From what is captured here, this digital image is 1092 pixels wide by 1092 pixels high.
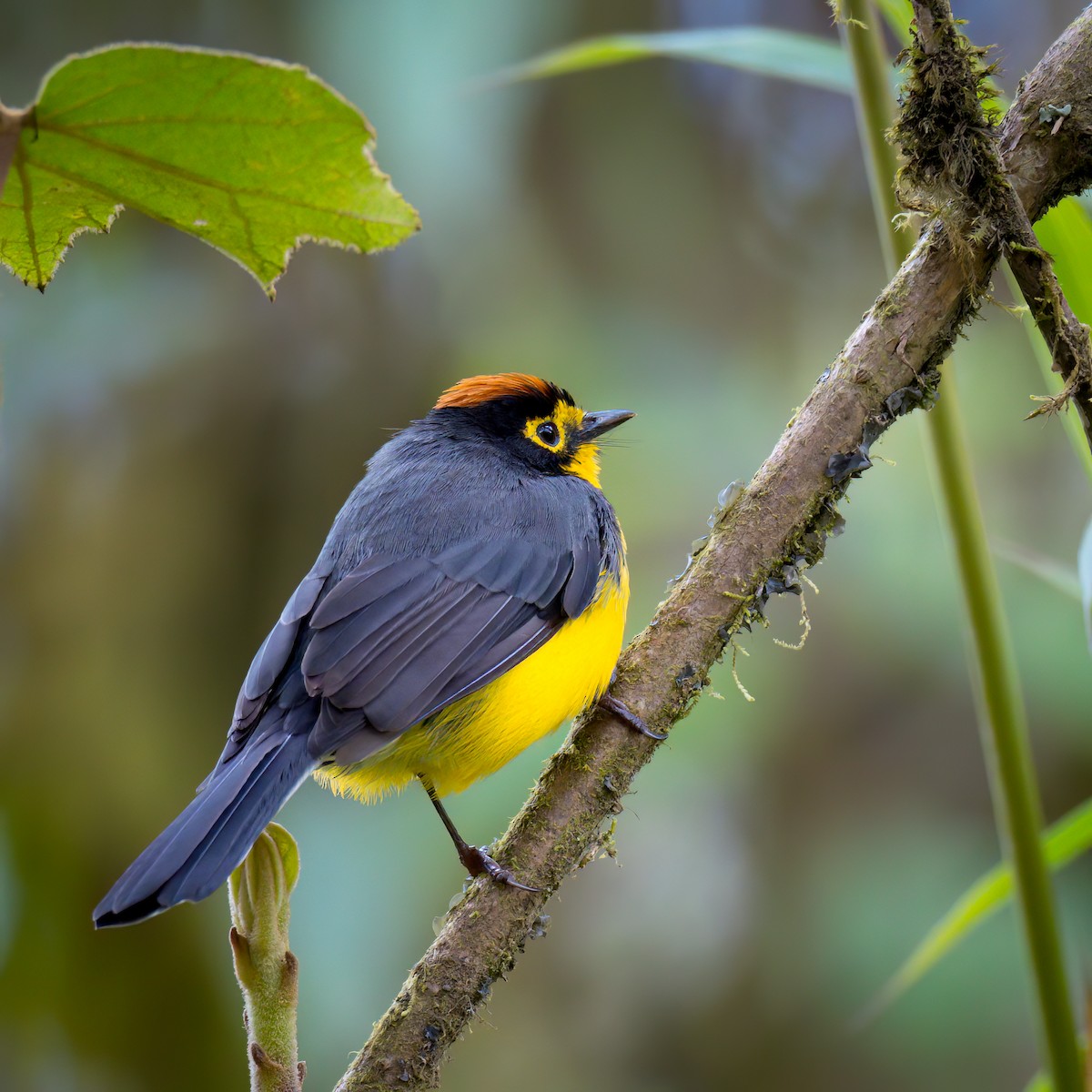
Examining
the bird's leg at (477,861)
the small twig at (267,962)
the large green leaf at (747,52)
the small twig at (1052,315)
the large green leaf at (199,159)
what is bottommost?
the small twig at (267,962)

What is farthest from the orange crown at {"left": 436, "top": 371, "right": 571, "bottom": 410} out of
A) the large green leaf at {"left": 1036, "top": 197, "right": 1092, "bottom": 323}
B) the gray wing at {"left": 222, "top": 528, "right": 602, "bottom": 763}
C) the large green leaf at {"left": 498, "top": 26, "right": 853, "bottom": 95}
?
the large green leaf at {"left": 1036, "top": 197, "right": 1092, "bottom": 323}

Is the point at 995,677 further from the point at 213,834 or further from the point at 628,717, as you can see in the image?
the point at 213,834

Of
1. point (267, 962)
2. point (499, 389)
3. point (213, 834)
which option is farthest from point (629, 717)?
point (499, 389)

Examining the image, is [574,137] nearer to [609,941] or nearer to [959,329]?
[609,941]

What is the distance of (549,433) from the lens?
3.62 m

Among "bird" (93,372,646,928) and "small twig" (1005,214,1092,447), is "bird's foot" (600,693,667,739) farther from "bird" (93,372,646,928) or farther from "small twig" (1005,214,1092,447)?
"small twig" (1005,214,1092,447)

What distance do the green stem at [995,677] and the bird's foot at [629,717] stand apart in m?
0.69

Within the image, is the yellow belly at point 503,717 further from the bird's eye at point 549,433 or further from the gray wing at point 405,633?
the bird's eye at point 549,433

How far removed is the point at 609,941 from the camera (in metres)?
5.04

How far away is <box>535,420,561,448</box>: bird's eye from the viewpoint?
11.8 ft

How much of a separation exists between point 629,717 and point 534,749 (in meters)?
1.98

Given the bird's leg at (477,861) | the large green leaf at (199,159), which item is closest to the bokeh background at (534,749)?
the bird's leg at (477,861)

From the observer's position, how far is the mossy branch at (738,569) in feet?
6.30

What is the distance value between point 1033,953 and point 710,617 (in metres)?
0.87
